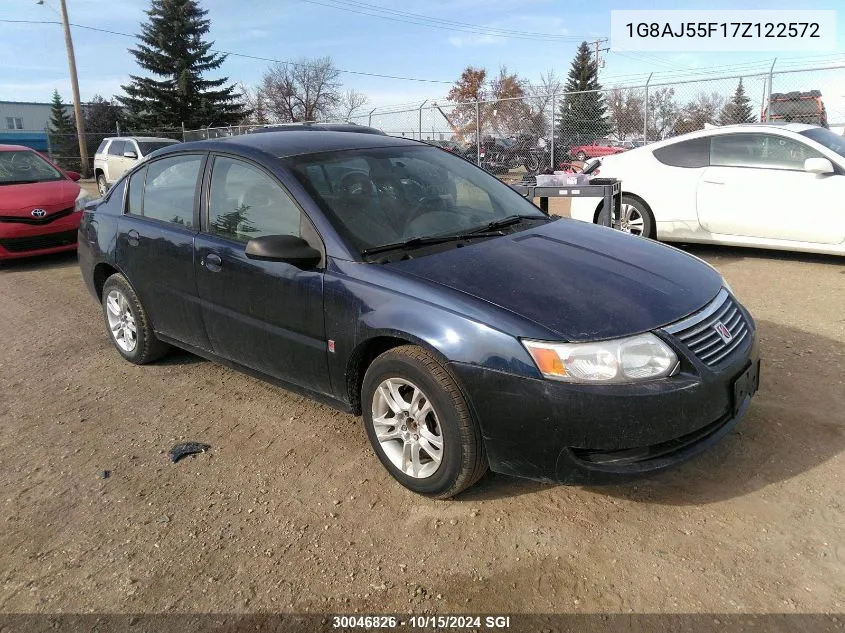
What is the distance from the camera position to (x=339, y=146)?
3.84 meters

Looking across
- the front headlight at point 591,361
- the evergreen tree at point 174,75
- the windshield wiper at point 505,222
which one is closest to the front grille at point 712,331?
the front headlight at point 591,361

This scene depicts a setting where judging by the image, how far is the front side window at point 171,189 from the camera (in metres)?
4.04

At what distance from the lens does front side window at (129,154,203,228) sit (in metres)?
4.04

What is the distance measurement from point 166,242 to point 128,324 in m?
1.03

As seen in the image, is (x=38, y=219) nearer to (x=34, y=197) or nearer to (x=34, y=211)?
(x=34, y=211)

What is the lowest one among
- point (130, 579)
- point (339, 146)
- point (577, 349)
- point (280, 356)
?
point (130, 579)

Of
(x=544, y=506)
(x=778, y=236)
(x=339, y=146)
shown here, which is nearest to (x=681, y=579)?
(x=544, y=506)

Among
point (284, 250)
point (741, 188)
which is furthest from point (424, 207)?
point (741, 188)

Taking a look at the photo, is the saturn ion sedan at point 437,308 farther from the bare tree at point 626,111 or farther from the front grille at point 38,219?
the bare tree at point 626,111

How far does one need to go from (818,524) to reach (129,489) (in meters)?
3.16

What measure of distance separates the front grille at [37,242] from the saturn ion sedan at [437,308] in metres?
5.18

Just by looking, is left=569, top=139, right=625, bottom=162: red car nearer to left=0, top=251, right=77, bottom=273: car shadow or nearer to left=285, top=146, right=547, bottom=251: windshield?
left=0, top=251, right=77, bottom=273: car shadow

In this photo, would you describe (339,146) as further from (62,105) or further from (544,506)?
(62,105)

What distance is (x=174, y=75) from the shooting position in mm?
40719
